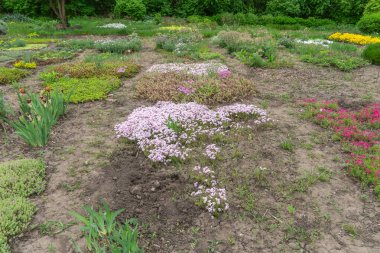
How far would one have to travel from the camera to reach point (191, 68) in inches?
404

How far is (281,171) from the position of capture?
18.1ft

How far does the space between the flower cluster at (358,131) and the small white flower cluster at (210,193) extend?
2354mm

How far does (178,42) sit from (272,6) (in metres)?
16.4

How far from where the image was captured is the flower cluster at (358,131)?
5422 mm

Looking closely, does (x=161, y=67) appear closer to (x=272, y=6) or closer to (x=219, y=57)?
(x=219, y=57)

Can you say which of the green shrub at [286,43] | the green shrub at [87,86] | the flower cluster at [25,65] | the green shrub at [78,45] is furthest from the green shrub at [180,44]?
the flower cluster at [25,65]

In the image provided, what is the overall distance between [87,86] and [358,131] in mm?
6979

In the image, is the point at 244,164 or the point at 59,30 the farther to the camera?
the point at 59,30

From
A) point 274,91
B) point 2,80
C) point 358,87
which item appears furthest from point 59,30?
point 358,87

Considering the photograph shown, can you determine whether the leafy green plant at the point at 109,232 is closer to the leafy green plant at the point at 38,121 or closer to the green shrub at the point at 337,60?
the leafy green plant at the point at 38,121

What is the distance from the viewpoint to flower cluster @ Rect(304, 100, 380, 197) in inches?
213

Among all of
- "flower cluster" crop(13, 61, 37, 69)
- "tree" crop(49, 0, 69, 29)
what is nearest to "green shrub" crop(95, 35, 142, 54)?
"flower cluster" crop(13, 61, 37, 69)

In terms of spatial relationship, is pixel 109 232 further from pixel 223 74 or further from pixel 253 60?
pixel 253 60

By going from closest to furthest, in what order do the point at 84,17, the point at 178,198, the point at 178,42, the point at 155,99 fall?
the point at 178,198 → the point at 155,99 → the point at 178,42 → the point at 84,17
